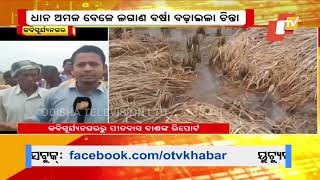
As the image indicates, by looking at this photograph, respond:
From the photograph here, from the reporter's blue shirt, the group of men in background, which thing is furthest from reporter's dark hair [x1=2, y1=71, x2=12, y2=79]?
the reporter's blue shirt

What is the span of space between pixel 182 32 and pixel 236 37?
1.08ft

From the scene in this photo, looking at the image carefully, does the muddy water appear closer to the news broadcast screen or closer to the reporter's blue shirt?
the news broadcast screen

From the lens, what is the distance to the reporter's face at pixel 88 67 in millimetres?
2801

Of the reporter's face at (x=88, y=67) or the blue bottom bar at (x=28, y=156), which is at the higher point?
the reporter's face at (x=88, y=67)

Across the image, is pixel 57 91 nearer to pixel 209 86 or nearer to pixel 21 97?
pixel 21 97

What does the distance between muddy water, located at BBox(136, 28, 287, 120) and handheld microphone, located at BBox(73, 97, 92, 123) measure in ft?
1.78

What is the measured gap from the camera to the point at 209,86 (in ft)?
9.22

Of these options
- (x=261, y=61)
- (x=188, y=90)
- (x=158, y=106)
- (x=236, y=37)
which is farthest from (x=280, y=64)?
(x=158, y=106)

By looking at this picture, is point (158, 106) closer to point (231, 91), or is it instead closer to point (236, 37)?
point (231, 91)

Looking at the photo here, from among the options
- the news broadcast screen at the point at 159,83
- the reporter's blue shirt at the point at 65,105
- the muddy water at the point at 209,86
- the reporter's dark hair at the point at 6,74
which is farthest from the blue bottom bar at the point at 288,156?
the reporter's dark hair at the point at 6,74

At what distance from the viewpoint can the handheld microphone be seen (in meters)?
2.80

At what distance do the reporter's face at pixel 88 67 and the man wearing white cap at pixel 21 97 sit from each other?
0.73 ft

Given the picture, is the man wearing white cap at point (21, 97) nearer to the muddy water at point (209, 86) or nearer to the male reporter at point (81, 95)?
the male reporter at point (81, 95)

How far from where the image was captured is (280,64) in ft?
9.23
